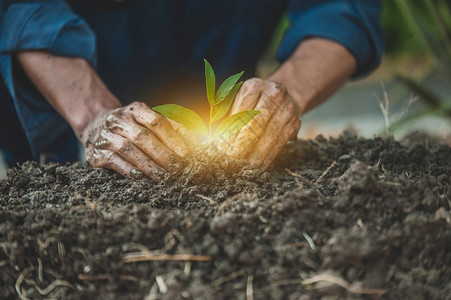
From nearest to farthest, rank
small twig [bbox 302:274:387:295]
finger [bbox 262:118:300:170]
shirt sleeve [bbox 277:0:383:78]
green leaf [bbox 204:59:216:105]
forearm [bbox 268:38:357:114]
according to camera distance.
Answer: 1. small twig [bbox 302:274:387:295]
2. green leaf [bbox 204:59:216:105]
3. finger [bbox 262:118:300:170]
4. forearm [bbox 268:38:357:114]
5. shirt sleeve [bbox 277:0:383:78]

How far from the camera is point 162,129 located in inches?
30.8

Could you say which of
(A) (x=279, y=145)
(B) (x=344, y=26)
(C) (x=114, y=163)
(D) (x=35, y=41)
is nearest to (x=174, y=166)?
(C) (x=114, y=163)

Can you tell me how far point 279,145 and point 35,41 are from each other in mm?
652

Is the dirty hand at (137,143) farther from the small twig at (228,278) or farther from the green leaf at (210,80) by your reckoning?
the small twig at (228,278)

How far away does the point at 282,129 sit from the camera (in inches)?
34.3

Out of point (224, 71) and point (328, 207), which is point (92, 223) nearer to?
point (328, 207)

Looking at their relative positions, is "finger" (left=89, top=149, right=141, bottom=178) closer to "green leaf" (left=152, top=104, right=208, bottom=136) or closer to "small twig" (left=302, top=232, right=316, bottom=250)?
"green leaf" (left=152, top=104, right=208, bottom=136)

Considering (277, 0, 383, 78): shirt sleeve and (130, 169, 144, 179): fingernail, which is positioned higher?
(277, 0, 383, 78): shirt sleeve

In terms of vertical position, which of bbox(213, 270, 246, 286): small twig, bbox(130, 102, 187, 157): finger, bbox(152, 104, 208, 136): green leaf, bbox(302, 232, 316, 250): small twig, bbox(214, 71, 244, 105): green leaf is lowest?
bbox(213, 270, 246, 286): small twig

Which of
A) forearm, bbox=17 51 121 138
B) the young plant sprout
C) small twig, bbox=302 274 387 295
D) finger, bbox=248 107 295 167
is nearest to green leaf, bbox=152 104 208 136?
the young plant sprout

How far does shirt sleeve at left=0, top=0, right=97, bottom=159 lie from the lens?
3.28 ft

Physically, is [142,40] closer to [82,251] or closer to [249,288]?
[82,251]

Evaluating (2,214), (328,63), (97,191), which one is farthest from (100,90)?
(328,63)

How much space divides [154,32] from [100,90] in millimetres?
569
